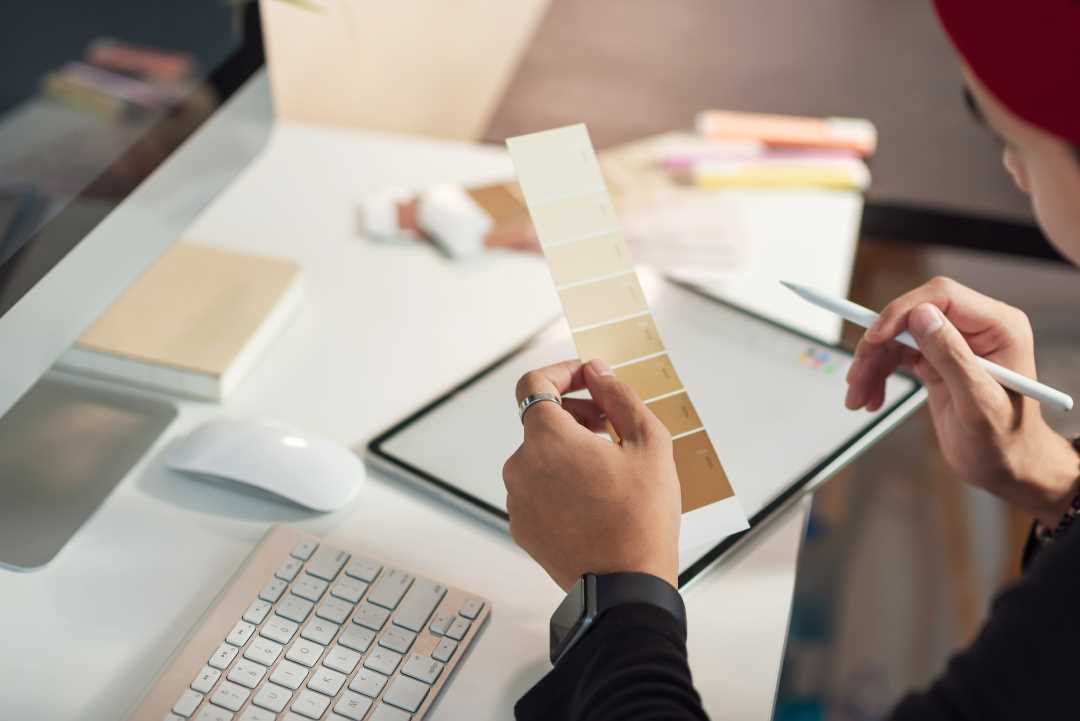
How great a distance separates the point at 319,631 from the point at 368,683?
0.15 ft

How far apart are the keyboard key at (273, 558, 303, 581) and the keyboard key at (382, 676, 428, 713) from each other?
4.0 inches

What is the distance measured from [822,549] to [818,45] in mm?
694

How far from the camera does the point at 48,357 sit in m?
0.69

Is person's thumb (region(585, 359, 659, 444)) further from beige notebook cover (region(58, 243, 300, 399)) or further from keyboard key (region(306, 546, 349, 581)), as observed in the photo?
beige notebook cover (region(58, 243, 300, 399))

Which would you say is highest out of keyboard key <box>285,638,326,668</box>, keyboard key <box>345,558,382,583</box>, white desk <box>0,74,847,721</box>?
keyboard key <box>285,638,326,668</box>

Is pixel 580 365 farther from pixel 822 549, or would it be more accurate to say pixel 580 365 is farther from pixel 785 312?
pixel 822 549

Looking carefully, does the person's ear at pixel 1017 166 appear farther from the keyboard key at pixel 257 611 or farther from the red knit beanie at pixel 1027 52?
the keyboard key at pixel 257 611

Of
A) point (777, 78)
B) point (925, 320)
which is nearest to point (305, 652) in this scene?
point (925, 320)

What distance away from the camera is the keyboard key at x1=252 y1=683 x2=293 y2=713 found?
0.58 meters

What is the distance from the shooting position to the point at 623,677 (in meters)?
0.53

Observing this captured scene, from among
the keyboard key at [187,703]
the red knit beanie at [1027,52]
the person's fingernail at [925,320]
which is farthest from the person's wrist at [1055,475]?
the keyboard key at [187,703]

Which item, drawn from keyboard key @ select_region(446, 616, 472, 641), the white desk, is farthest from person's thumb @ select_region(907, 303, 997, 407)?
keyboard key @ select_region(446, 616, 472, 641)

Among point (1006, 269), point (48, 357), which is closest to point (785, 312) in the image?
point (48, 357)

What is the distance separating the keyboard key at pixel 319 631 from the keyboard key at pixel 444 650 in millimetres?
59
